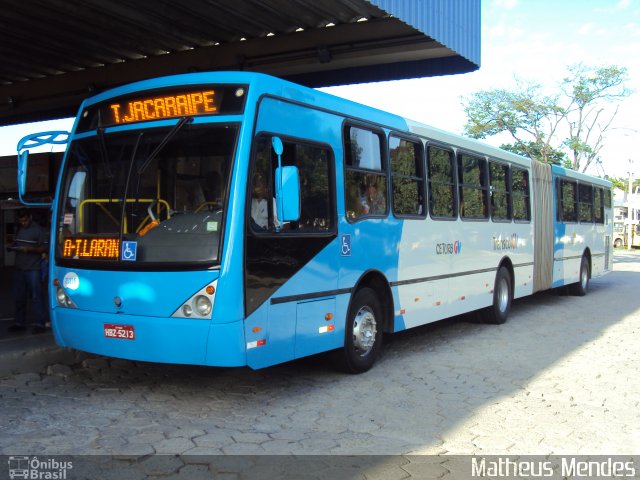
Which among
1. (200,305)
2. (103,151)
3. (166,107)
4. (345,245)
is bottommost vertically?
(200,305)

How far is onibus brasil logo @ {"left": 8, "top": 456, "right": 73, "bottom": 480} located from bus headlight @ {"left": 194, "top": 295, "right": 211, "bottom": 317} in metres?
1.54

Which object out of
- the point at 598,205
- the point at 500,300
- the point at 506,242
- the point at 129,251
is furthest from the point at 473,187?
the point at 598,205

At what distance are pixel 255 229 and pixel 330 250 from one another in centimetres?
116

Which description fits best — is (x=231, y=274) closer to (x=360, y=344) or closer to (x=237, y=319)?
(x=237, y=319)

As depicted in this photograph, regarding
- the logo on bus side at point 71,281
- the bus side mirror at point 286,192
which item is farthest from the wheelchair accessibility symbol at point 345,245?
the logo on bus side at point 71,281

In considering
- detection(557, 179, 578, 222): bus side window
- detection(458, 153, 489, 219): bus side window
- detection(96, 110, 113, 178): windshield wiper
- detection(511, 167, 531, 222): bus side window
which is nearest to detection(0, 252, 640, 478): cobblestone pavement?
detection(96, 110, 113, 178): windshield wiper

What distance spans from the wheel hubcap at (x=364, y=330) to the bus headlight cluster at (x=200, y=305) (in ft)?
6.99

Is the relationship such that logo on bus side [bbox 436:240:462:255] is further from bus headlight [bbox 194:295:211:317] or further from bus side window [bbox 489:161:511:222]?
bus headlight [bbox 194:295:211:317]

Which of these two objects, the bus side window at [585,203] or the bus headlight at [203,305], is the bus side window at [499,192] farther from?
the bus headlight at [203,305]

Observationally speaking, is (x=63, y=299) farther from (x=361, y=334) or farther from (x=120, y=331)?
→ (x=361, y=334)

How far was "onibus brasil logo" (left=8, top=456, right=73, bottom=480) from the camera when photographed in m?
4.17

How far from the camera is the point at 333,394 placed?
638 cm

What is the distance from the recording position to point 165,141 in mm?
5707

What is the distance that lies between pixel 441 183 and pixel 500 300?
3.22 m
